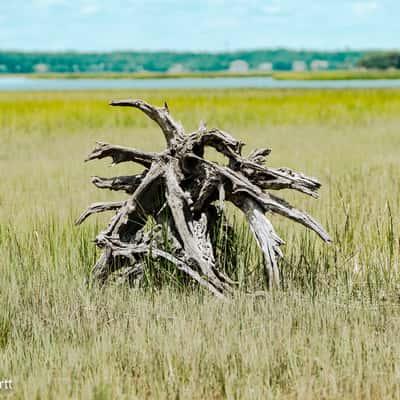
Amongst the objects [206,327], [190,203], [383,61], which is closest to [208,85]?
[190,203]

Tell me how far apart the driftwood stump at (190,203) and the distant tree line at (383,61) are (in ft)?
514

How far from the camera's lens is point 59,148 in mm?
Result: 15773

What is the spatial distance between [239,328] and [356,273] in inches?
58.7

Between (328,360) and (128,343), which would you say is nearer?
(328,360)

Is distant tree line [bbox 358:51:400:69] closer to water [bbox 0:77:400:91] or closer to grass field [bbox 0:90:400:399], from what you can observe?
water [bbox 0:77:400:91]

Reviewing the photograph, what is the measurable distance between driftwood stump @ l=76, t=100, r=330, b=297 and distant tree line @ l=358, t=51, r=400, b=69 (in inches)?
6168

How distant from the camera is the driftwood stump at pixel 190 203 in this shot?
199 inches

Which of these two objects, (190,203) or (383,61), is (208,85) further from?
(383,61)

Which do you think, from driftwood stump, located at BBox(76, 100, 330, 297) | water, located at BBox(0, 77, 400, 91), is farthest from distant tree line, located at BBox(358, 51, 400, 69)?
driftwood stump, located at BBox(76, 100, 330, 297)

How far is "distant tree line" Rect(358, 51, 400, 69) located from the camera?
516ft

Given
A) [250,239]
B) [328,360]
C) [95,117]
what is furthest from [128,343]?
[95,117]

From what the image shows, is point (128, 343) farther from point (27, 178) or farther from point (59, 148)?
point (59, 148)

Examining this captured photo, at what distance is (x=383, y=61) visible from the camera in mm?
161625

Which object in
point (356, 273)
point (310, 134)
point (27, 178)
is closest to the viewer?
point (356, 273)
